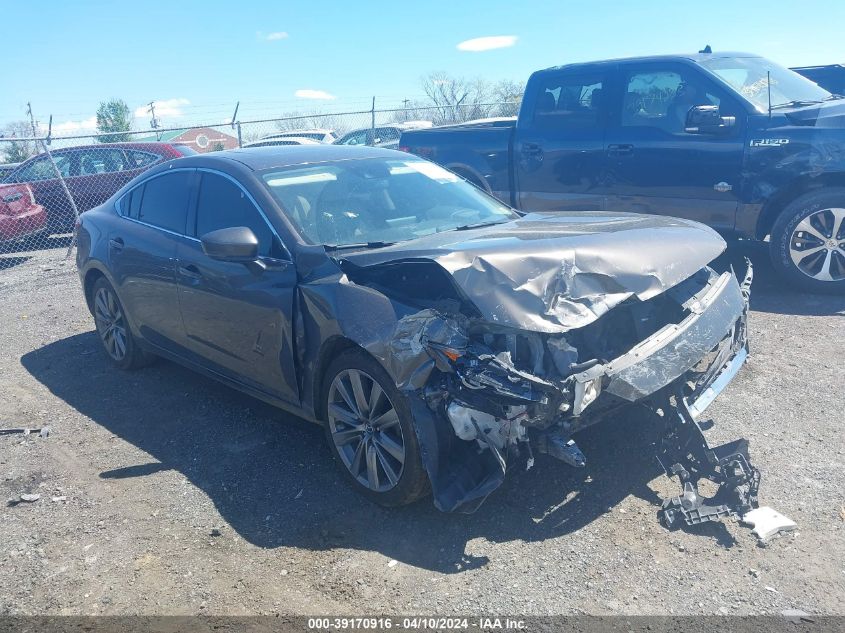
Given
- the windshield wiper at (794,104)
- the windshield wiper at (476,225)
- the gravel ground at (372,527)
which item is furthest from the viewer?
the windshield wiper at (794,104)

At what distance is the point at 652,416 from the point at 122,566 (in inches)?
106

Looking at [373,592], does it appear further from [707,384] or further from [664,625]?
[707,384]

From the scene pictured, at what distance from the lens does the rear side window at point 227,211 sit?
433 centimetres

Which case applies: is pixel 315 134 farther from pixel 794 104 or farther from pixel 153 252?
pixel 153 252

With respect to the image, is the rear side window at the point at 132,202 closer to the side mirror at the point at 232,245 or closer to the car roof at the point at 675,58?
the side mirror at the point at 232,245

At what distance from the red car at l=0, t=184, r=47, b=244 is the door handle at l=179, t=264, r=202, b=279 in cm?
887

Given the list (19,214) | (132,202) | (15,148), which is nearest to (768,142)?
(132,202)

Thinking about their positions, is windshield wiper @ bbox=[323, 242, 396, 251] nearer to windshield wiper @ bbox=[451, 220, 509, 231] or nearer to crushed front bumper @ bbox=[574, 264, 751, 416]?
windshield wiper @ bbox=[451, 220, 509, 231]

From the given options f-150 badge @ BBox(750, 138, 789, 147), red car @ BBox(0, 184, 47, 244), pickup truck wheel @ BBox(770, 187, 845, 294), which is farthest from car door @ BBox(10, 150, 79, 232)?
pickup truck wheel @ BBox(770, 187, 845, 294)

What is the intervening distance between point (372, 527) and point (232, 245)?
1.71 metres

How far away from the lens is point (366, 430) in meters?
3.78

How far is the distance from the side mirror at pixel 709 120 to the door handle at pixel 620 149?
71 centimetres

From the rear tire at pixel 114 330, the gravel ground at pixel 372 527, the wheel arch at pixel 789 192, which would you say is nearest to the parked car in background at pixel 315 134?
the rear tire at pixel 114 330

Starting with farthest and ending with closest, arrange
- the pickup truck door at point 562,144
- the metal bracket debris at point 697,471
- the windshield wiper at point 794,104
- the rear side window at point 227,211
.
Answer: the pickup truck door at point 562,144, the windshield wiper at point 794,104, the rear side window at point 227,211, the metal bracket debris at point 697,471
